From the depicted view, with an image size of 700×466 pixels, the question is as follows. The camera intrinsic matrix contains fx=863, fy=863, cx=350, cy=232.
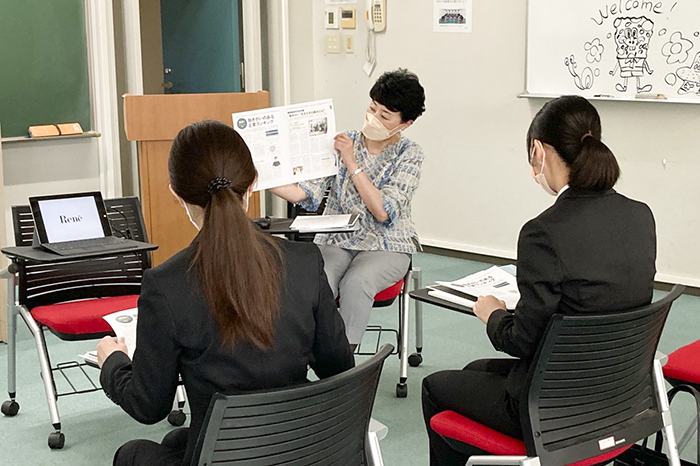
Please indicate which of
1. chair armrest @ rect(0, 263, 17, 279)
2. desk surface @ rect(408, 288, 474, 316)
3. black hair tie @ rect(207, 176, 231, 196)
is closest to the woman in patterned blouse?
desk surface @ rect(408, 288, 474, 316)

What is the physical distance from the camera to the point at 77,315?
3100 mm

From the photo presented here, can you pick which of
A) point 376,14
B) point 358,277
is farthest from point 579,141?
point 376,14

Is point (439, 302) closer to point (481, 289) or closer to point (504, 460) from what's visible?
point (481, 289)

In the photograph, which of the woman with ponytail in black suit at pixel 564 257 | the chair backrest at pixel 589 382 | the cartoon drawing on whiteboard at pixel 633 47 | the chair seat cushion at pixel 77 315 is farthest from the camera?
the cartoon drawing on whiteboard at pixel 633 47

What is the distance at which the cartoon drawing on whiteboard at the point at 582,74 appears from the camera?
4.99 metres

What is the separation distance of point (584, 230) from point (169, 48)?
16.6 feet

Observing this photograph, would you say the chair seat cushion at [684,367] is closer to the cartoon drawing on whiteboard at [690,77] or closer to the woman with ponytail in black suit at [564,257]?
the woman with ponytail in black suit at [564,257]

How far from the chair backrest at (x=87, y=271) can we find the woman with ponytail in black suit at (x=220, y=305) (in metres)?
1.68

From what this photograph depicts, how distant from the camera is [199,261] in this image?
63.8 inches

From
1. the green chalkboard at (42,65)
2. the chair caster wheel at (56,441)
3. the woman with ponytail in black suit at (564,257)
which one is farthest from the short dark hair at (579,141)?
the green chalkboard at (42,65)

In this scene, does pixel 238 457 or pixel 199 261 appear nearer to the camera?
pixel 238 457

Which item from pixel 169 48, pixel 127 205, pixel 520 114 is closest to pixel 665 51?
pixel 520 114

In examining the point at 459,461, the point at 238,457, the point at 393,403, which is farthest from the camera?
the point at 393,403

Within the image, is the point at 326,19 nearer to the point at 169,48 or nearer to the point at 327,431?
the point at 169,48
